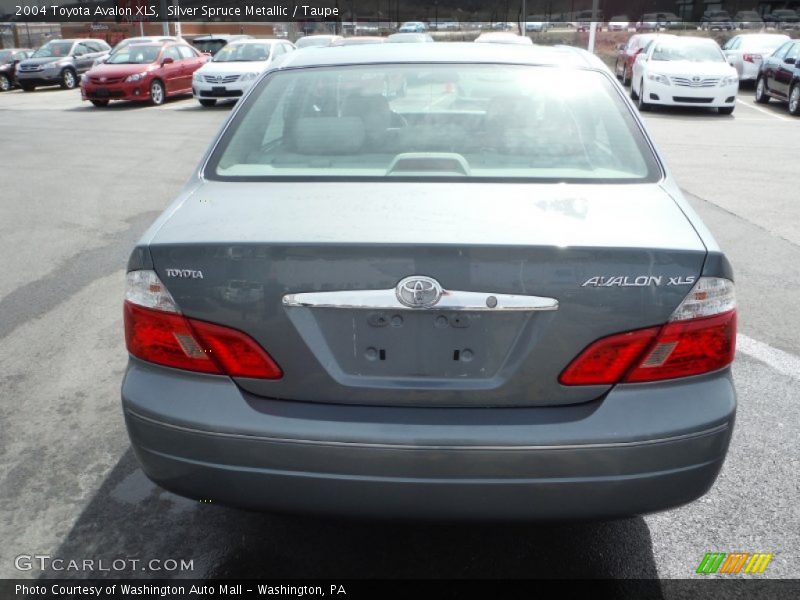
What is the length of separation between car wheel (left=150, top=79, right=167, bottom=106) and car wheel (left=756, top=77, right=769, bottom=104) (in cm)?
1414

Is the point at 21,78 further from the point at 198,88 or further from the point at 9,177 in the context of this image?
the point at 9,177

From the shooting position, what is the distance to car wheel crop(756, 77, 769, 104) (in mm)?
18078

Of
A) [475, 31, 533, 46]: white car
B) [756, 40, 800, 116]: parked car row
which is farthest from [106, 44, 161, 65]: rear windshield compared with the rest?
[756, 40, 800, 116]: parked car row

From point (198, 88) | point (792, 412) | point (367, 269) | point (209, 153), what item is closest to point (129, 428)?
point (367, 269)

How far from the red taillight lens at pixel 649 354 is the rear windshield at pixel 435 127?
74cm

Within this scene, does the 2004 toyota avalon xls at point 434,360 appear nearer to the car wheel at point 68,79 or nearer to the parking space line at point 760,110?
the parking space line at point 760,110

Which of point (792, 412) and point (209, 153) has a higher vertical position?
point (209, 153)

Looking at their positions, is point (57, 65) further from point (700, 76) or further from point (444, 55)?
point (444, 55)

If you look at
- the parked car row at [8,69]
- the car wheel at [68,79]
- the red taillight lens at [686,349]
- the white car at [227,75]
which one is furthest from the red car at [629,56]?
the red taillight lens at [686,349]

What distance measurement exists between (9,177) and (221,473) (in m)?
9.21

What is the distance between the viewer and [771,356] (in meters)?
4.36

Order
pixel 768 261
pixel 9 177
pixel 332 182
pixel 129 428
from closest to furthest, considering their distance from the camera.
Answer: pixel 129 428 < pixel 332 182 < pixel 768 261 < pixel 9 177

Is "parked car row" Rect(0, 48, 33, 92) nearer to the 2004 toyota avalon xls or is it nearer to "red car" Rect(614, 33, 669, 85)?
→ "red car" Rect(614, 33, 669, 85)

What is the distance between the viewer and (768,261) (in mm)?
6125
